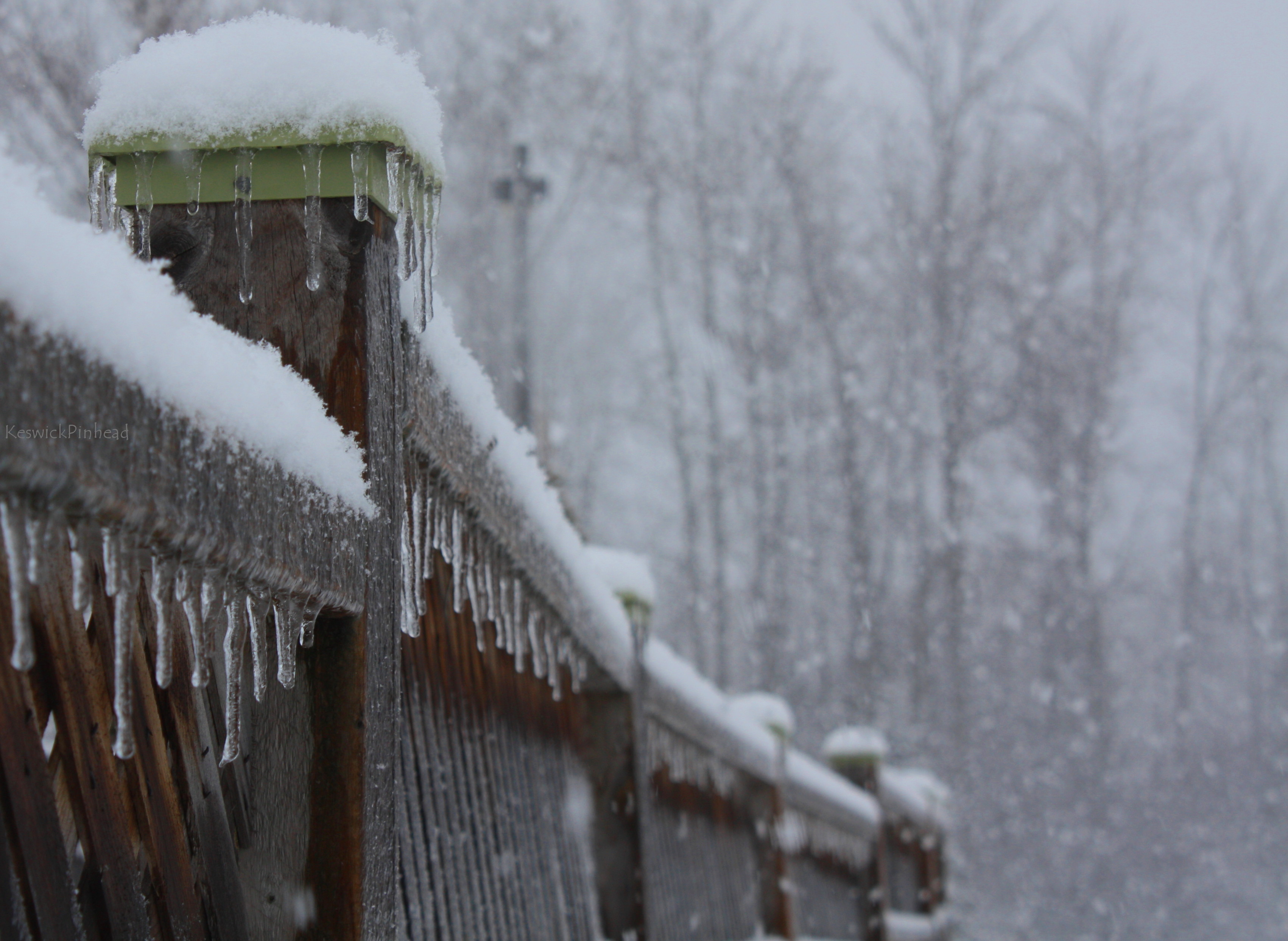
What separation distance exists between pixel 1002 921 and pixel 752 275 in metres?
10.3

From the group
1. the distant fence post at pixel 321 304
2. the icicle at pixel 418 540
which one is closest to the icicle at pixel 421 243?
the distant fence post at pixel 321 304

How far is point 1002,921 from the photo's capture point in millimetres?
15820

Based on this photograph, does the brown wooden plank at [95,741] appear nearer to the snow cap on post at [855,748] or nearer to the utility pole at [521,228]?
the snow cap on post at [855,748]

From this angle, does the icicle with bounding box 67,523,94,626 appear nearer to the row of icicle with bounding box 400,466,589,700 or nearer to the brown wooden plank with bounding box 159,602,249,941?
the brown wooden plank with bounding box 159,602,249,941

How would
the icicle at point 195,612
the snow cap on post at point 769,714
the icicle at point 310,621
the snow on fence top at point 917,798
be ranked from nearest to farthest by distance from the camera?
the icicle at point 195,612 → the icicle at point 310,621 → the snow cap on post at point 769,714 → the snow on fence top at point 917,798

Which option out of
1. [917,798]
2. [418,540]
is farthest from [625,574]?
[917,798]

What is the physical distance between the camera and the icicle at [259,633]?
1090mm

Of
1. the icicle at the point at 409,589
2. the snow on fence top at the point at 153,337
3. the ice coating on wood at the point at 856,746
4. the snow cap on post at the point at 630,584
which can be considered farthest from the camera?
the ice coating on wood at the point at 856,746

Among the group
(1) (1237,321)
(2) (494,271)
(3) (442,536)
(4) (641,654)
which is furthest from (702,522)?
(3) (442,536)

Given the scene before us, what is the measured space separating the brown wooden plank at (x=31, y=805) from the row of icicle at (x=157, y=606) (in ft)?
0.13

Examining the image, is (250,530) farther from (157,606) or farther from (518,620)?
(518,620)

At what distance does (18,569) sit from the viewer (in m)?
0.77

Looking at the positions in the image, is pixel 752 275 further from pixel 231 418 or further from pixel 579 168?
pixel 231 418

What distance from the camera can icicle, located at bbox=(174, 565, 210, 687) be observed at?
3.16 ft
